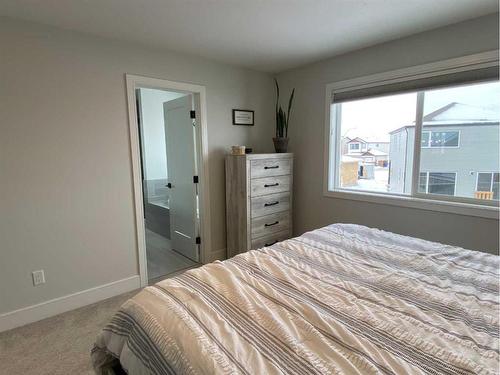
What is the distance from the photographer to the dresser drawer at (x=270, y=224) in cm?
313

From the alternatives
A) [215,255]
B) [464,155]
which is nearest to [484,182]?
[464,155]

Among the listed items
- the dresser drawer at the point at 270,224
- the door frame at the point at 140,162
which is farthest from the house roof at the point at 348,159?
the door frame at the point at 140,162

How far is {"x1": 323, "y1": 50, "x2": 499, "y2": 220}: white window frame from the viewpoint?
2.17m

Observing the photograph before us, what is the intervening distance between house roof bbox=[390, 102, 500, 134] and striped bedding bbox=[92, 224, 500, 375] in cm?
125

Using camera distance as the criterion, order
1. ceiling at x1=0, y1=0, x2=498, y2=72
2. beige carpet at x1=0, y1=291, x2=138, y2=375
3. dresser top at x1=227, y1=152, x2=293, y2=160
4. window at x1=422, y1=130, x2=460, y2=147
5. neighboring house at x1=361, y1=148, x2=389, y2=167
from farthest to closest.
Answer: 1. dresser top at x1=227, y1=152, x2=293, y2=160
2. neighboring house at x1=361, y1=148, x2=389, y2=167
3. window at x1=422, y1=130, x2=460, y2=147
4. ceiling at x1=0, y1=0, x2=498, y2=72
5. beige carpet at x1=0, y1=291, x2=138, y2=375

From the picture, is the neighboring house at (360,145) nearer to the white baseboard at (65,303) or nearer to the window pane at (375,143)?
the window pane at (375,143)

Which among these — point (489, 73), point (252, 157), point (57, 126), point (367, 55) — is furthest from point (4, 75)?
point (489, 73)

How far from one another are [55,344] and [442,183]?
3382 mm

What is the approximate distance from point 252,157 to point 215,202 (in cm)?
76

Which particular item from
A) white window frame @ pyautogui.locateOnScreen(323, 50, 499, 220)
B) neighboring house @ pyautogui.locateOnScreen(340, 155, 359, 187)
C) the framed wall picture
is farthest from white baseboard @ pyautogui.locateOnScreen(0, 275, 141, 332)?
neighboring house @ pyautogui.locateOnScreen(340, 155, 359, 187)

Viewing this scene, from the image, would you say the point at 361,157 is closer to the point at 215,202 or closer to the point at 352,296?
the point at 215,202

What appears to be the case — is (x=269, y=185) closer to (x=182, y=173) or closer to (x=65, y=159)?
(x=182, y=173)

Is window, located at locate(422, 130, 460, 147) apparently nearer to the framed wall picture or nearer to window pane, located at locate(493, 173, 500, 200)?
window pane, located at locate(493, 173, 500, 200)

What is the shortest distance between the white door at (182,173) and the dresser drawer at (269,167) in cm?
73
